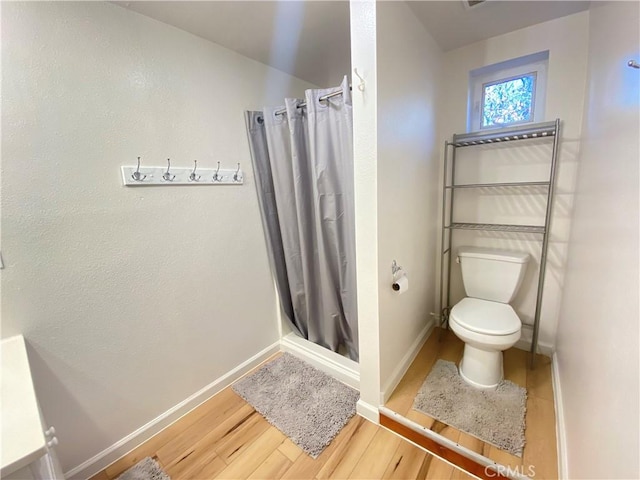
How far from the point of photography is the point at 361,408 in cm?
157

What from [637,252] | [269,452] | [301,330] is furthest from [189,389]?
[637,252]

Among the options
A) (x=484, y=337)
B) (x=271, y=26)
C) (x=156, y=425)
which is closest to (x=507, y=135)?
(x=484, y=337)

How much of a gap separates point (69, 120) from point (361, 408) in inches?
79.6

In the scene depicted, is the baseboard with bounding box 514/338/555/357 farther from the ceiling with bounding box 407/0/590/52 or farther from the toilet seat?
the ceiling with bounding box 407/0/590/52

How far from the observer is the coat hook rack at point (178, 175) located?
1340mm

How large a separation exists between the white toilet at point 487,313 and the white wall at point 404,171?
0.98 ft

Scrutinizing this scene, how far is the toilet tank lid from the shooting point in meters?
1.77

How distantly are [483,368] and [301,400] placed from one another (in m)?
1.12

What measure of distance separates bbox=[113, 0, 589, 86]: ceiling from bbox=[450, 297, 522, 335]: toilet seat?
1731 millimetres

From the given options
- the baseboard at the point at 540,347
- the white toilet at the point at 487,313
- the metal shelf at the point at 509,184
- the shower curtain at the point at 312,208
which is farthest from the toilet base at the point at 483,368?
the metal shelf at the point at 509,184

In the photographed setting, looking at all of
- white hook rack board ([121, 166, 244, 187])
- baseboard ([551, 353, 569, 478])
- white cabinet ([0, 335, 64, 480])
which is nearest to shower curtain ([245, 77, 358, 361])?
white hook rack board ([121, 166, 244, 187])

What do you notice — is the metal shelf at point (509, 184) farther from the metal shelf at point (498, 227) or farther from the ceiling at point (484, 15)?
the ceiling at point (484, 15)

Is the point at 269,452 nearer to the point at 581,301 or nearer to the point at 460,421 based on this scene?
the point at 460,421

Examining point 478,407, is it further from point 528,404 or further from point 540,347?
point 540,347
